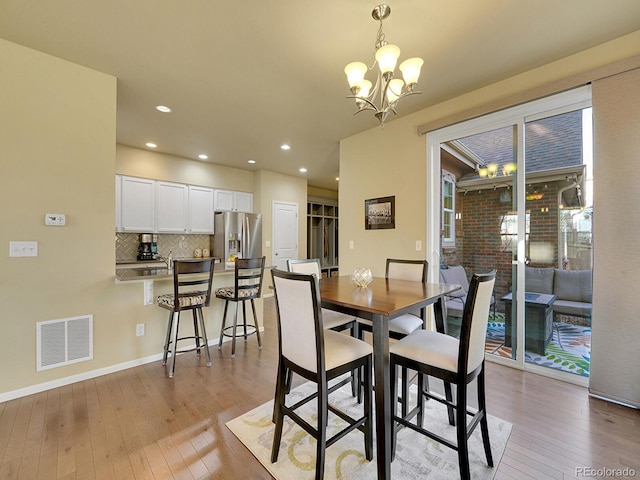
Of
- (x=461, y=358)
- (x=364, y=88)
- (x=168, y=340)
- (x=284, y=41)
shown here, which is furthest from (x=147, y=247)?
A: (x=461, y=358)

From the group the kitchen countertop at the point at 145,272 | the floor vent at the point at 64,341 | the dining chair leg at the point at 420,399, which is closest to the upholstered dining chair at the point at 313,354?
the dining chair leg at the point at 420,399

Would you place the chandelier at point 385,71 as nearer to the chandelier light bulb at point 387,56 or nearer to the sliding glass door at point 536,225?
the chandelier light bulb at point 387,56

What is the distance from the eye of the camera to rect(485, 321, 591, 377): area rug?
2.48 meters

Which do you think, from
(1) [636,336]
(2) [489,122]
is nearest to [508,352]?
(1) [636,336]

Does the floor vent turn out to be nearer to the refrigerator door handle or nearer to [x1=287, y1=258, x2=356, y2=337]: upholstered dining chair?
[x1=287, y1=258, x2=356, y2=337]: upholstered dining chair

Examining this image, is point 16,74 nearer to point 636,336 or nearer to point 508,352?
point 508,352

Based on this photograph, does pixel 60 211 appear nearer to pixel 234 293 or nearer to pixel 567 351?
pixel 234 293

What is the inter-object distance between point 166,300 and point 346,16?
2.85 metres

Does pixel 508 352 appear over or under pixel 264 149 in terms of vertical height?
under

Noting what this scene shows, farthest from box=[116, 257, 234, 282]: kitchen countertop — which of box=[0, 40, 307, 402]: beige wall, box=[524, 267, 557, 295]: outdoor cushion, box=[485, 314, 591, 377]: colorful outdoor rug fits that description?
box=[485, 314, 591, 377]: colorful outdoor rug

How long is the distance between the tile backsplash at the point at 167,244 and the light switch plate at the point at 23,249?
242 cm

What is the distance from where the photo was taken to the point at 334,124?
373 cm

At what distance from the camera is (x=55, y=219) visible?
7.73ft

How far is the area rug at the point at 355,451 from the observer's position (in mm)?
1473
